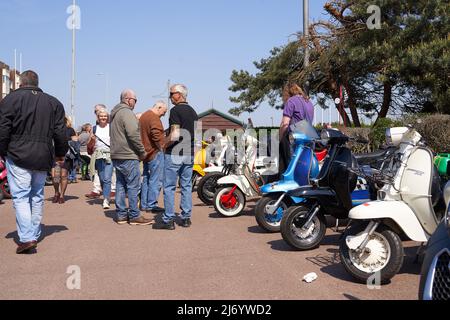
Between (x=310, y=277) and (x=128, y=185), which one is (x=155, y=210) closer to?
(x=128, y=185)

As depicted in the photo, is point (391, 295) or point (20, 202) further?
point (20, 202)

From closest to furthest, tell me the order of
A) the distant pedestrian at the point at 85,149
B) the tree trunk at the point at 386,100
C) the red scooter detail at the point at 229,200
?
the red scooter detail at the point at 229,200
the distant pedestrian at the point at 85,149
the tree trunk at the point at 386,100

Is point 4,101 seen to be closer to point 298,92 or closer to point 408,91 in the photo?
point 298,92

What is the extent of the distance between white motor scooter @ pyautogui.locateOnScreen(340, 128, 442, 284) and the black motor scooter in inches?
26.6

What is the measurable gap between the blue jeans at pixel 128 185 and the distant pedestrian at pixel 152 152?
0.53 m

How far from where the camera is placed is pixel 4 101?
5.63 metres

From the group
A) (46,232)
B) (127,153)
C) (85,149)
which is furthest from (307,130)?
(85,149)

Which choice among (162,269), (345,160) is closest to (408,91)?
(345,160)

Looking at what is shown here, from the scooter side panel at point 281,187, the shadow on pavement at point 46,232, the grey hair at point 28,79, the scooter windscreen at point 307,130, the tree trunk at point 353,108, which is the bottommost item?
the shadow on pavement at point 46,232

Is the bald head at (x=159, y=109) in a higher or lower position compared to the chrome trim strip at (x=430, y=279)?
higher

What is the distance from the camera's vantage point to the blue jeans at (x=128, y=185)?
7.41 meters

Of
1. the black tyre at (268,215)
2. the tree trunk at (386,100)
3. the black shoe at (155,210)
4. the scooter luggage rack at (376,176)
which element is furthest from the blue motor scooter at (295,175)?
the tree trunk at (386,100)

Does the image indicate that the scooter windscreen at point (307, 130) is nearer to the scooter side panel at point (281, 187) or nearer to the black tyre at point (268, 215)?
the scooter side panel at point (281, 187)
